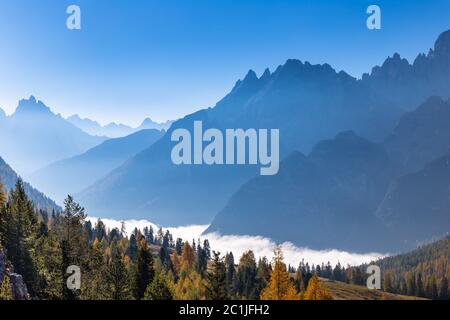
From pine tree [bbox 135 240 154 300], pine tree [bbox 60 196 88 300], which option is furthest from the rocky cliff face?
pine tree [bbox 135 240 154 300]

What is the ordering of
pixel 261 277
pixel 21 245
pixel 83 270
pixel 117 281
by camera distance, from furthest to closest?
pixel 261 277
pixel 83 270
pixel 21 245
pixel 117 281

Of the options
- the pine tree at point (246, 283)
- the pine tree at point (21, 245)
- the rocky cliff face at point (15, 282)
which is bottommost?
the pine tree at point (246, 283)

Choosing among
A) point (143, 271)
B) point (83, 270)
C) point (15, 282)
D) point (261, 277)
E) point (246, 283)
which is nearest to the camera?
point (15, 282)

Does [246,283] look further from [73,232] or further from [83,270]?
[73,232]

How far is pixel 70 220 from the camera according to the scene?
56.8 m

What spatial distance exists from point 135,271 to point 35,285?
12.4m

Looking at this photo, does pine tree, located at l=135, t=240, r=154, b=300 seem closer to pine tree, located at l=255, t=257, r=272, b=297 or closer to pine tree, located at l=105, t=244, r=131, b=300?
pine tree, located at l=105, t=244, r=131, b=300

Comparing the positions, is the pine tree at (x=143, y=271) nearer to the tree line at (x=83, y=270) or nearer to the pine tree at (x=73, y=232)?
the tree line at (x=83, y=270)

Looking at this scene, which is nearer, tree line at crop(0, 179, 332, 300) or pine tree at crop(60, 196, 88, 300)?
tree line at crop(0, 179, 332, 300)

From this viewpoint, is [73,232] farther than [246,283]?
No

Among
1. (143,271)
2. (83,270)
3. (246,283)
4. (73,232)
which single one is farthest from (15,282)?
(246,283)

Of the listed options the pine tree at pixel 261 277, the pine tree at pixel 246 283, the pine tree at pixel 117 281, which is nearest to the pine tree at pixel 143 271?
the pine tree at pixel 117 281
